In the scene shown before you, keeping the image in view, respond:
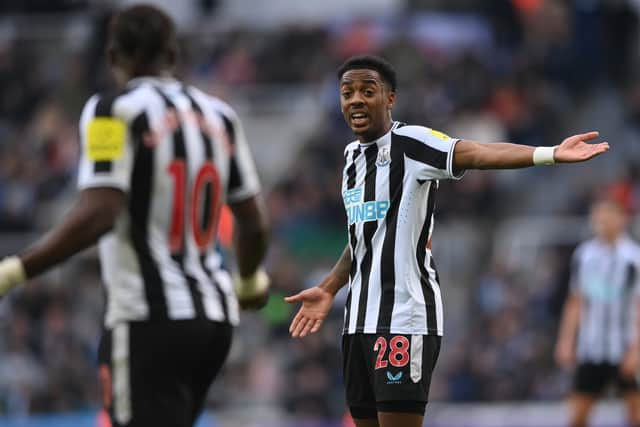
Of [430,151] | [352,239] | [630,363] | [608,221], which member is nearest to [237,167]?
[352,239]

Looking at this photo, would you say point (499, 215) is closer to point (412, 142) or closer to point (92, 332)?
point (92, 332)

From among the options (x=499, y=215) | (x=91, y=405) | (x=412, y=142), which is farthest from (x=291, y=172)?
(x=412, y=142)

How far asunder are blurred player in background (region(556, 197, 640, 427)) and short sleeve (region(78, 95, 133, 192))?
270 inches

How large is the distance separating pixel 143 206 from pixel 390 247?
1.05 m

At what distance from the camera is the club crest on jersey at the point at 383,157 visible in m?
5.65

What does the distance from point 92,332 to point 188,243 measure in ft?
34.8

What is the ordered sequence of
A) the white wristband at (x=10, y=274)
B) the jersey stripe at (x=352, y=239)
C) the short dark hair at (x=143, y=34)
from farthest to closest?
1. the jersey stripe at (x=352, y=239)
2. the short dark hair at (x=143, y=34)
3. the white wristband at (x=10, y=274)

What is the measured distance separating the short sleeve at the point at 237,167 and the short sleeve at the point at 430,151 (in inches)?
25.9

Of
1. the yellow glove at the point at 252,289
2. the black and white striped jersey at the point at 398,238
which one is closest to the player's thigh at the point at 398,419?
the black and white striped jersey at the point at 398,238

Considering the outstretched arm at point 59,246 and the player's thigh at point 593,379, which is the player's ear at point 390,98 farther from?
the player's thigh at point 593,379

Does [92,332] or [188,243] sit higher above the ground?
[188,243]

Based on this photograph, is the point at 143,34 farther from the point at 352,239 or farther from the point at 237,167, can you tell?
the point at 352,239

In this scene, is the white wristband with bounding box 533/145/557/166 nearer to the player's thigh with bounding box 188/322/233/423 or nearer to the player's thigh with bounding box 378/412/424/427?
the player's thigh with bounding box 378/412/424/427

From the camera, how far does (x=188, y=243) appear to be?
5.34 metres
